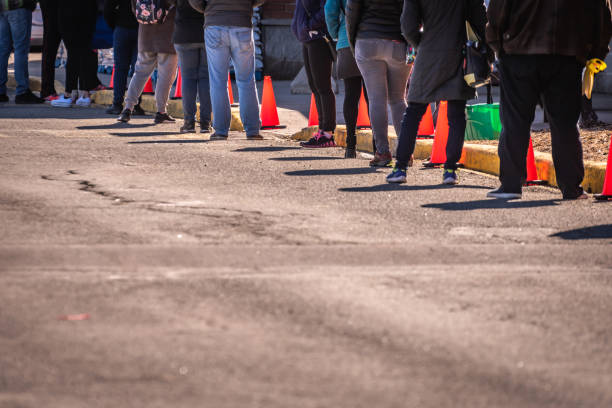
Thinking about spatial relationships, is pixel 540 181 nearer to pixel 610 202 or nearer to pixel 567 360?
pixel 610 202

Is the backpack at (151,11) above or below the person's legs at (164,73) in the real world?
above

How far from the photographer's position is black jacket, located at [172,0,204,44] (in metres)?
12.6

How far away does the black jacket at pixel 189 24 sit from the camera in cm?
1257

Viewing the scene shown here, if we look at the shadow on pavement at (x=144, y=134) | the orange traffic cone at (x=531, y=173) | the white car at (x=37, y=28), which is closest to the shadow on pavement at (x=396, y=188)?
the orange traffic cone at (x=531, y=173)

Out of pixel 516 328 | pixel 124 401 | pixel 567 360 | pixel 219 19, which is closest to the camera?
pixel 124 401

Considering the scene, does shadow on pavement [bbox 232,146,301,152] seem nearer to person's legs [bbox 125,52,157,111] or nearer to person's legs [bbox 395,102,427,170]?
person's legs [bbox 395,102,427,170]

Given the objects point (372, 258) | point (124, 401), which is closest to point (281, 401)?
point (124, 401)

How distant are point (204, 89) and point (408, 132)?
432 centimetres

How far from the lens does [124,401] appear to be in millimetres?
3641

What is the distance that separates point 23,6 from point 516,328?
44.7 feet

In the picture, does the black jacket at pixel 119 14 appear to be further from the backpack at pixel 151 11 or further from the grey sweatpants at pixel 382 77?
the grey sweatpants at pixel 382 77

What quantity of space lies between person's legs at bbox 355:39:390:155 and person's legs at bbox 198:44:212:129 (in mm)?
3409

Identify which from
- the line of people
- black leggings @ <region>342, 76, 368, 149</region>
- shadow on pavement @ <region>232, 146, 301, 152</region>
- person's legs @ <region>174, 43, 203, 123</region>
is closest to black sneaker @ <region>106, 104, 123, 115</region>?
person's legs @ <region>174, 43, 203, 123</region>

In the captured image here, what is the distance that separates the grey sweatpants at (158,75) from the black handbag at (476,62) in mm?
5670
